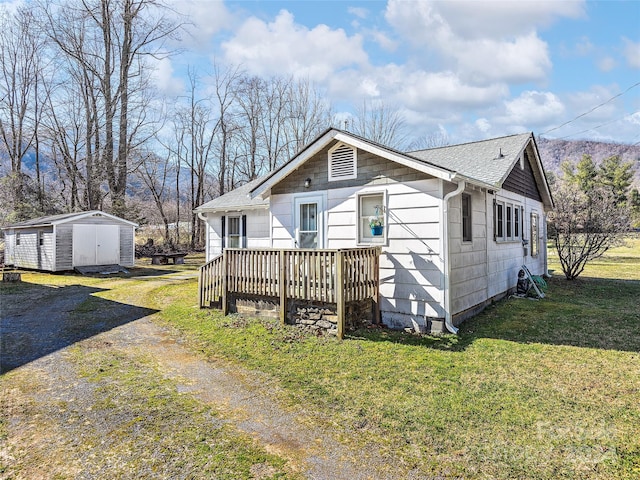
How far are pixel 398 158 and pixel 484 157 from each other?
4.27m

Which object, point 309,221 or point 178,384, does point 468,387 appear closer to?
point 178,384

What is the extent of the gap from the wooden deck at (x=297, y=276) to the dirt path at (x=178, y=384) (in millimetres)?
A: 1590

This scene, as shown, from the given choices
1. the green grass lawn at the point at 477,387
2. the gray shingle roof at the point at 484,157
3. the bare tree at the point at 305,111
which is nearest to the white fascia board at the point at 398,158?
the gray shingle roof at the point at 484,157

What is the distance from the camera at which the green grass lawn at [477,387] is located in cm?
298

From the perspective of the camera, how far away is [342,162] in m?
7.85

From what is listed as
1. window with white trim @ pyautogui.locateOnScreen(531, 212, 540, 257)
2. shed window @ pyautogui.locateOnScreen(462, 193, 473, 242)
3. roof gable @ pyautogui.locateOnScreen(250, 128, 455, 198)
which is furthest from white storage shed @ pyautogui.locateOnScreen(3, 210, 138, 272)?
window with white trim @ pyautogui.locateOnScreen(531, 212, 540, 257)

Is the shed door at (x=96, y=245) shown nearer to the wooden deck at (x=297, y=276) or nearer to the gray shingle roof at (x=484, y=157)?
the wooden deck at (x=297, y=276)

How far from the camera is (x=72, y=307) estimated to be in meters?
8.98

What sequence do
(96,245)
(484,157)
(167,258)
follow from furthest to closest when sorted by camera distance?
(167,258)
(96,245)
(484,157)

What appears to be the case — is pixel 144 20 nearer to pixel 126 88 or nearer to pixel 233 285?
pixel 126 88

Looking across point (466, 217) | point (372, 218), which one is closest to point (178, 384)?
point (372, 218)

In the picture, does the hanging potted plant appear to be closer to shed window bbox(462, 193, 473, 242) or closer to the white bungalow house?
the white bungalow house

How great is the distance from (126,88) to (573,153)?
64483mm

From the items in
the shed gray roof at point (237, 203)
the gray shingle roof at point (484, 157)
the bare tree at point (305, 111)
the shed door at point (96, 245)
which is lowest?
the shed door at point (96, 245)
